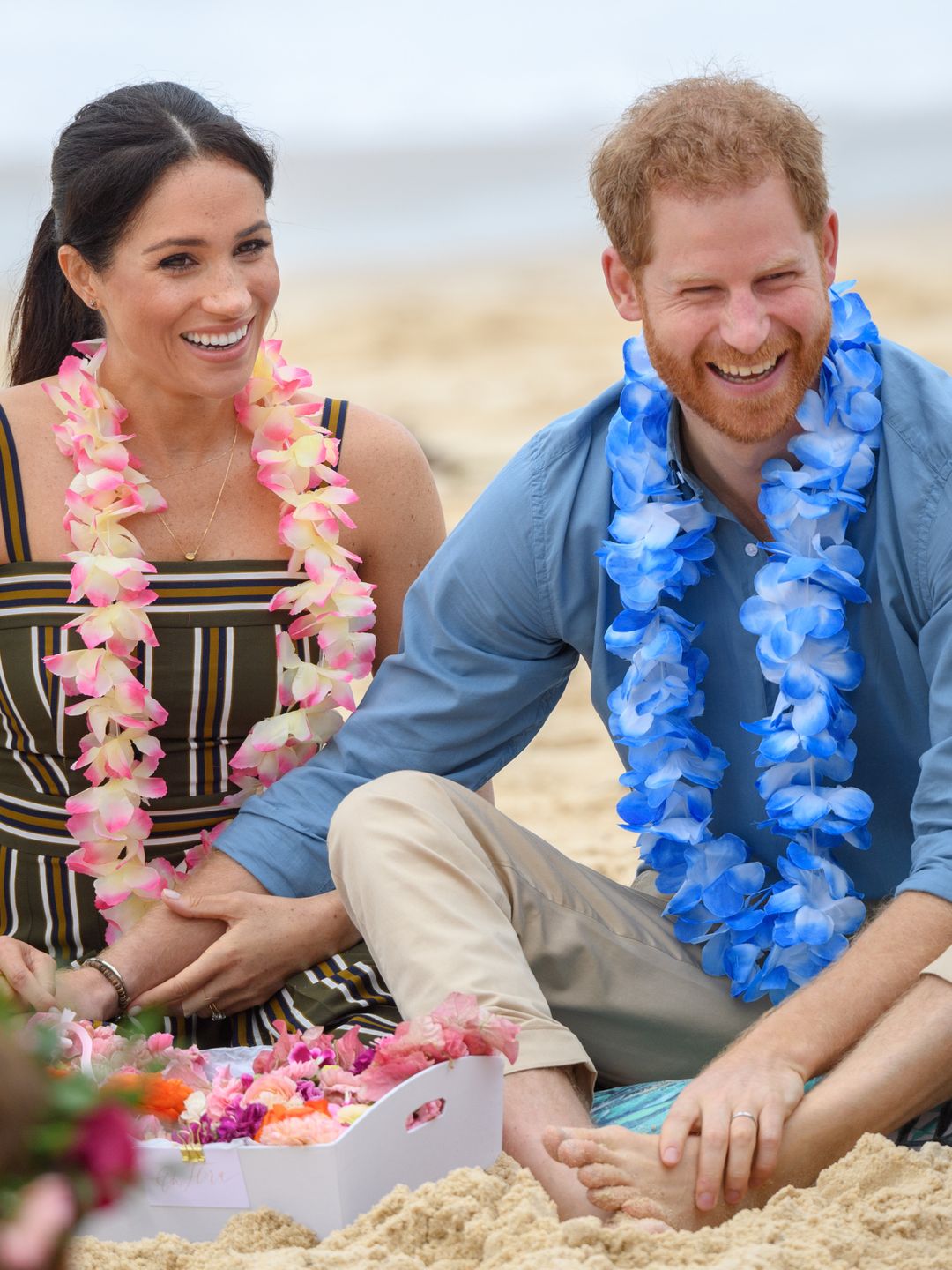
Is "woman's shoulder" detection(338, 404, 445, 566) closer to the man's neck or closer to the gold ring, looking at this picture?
the man's neck

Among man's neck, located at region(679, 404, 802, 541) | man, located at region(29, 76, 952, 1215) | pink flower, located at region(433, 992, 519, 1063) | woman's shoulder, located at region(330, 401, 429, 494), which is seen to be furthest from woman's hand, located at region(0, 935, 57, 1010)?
man's neck, located at region(679, 404, 802, 541)

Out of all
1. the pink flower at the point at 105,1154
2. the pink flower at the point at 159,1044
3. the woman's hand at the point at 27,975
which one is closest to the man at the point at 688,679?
the woman's hand at the point at 27,975

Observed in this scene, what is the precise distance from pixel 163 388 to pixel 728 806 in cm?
139

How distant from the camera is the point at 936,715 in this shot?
2.80 meters

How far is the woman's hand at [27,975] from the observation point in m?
3.14

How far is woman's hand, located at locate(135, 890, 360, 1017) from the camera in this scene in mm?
3248

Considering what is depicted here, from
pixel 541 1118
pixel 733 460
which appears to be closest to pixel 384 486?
pixel 733 460

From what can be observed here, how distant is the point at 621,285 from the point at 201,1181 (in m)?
1.69

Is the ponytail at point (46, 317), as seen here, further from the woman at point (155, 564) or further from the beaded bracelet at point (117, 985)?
the beaded bracelet at point (117, 985)

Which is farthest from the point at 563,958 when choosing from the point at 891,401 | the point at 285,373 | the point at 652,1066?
the point at 285,373

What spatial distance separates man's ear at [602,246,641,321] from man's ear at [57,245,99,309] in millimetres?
1042

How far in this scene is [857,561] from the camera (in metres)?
2.97

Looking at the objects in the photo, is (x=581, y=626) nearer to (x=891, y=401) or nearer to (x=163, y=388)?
(x=891, y=401)

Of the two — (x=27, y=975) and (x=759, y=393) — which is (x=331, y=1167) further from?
(x=759, y=393)
